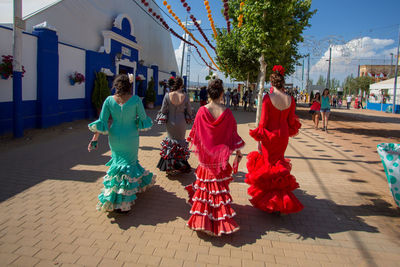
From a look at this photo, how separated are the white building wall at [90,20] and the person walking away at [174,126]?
7.24 m

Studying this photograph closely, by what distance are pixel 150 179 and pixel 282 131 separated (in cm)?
206

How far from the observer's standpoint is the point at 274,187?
3512 millimetres

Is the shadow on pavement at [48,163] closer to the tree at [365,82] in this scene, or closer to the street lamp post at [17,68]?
the street lamp post at [17,68]

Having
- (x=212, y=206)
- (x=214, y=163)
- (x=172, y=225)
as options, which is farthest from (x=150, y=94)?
(x=212, y=206)

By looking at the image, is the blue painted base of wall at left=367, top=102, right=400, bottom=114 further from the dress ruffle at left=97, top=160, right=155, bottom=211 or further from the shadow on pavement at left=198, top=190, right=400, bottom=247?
the dress ruffle at left=97, top=160, right=155, bottom=211

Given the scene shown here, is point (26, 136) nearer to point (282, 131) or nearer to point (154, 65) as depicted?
point (282, 131)

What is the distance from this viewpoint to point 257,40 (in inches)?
424

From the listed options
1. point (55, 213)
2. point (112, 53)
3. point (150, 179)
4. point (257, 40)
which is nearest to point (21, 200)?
point (55, 213)

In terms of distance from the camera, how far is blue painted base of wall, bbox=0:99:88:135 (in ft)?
25.3

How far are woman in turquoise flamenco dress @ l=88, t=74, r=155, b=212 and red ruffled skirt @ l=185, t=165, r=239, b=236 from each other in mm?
919

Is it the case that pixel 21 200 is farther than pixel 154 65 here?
No

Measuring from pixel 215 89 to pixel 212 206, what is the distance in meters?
1.36

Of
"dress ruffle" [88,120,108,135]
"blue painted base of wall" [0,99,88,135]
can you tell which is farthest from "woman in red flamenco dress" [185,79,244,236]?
"blue painted base of wall" [0,99,88,135]

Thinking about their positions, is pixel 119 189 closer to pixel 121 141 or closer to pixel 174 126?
pixel 121 141
